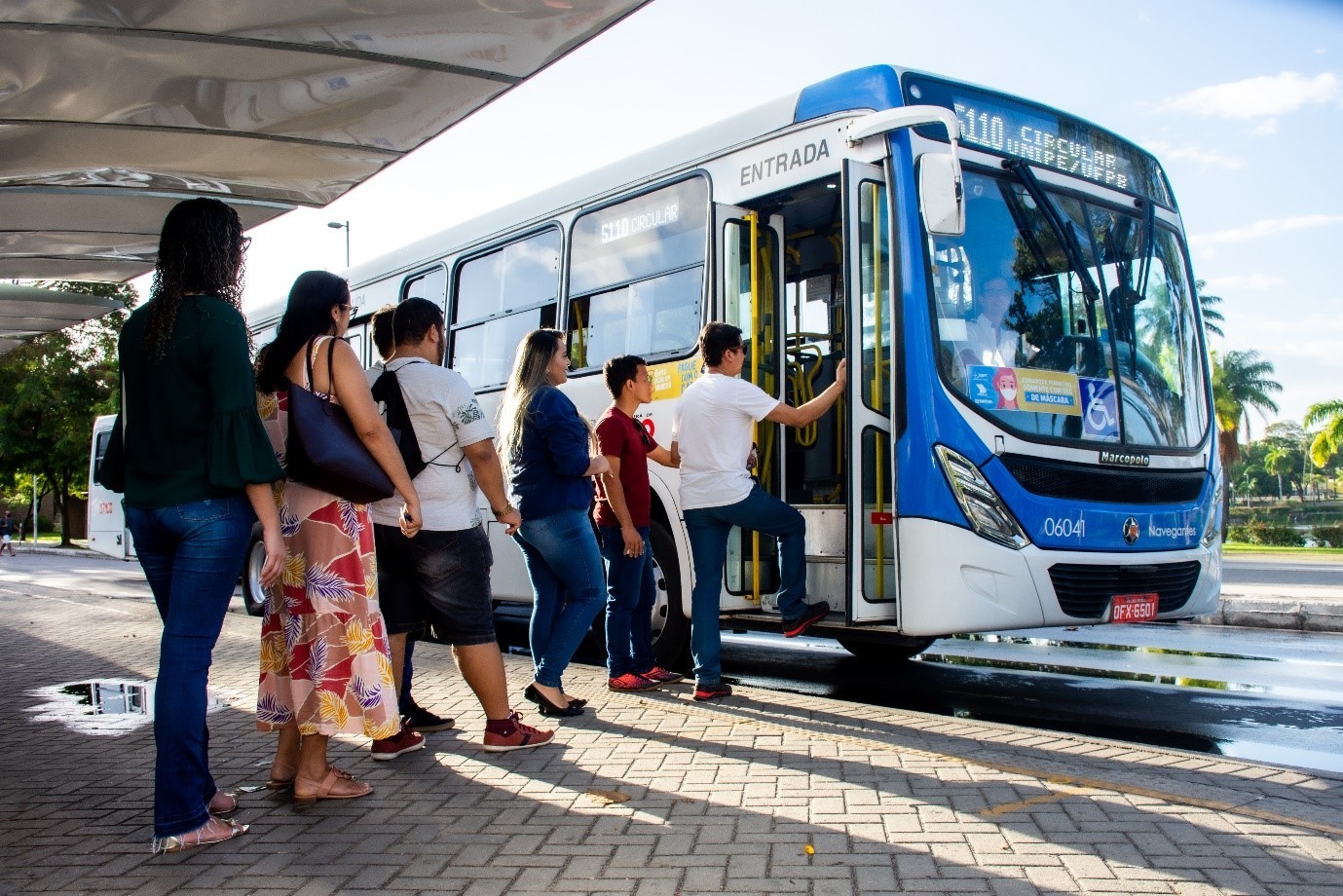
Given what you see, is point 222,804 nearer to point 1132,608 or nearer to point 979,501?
point 979,501

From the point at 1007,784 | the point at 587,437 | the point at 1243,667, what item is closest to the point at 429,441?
the point at 587,437

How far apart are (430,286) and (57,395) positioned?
123ft

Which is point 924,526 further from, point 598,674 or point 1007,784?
point 598,674

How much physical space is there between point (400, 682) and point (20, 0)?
321 centimetres

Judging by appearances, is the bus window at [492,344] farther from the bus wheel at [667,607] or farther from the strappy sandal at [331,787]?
the strappy sandal at [331,787]

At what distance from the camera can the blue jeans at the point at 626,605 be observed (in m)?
6.84

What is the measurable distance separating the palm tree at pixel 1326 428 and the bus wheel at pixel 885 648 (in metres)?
53.7

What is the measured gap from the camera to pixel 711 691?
6645mm

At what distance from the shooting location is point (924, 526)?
6121mm

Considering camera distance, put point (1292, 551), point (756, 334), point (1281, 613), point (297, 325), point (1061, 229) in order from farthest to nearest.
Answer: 1. point (1292, 551)
2. point (1281, 613)
3. point (756, 334)
4. point (1061, 229)
5. point (297, 325)

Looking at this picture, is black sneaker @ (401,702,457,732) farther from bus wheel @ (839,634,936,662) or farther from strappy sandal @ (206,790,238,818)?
bus wheel @ (839,634,936,662)

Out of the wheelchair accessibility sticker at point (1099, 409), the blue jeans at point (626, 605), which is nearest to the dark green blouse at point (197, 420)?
the blue jeans at point (626, 605)

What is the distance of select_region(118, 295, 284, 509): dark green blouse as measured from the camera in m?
4.00

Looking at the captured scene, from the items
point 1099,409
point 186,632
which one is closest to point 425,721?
point 186,632
